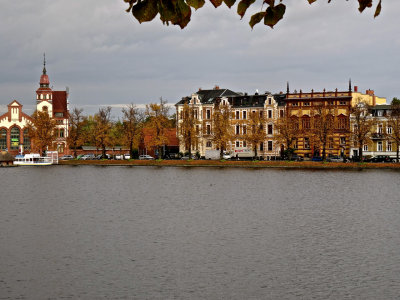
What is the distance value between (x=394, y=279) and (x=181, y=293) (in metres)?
8.59

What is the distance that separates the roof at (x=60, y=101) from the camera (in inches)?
5932

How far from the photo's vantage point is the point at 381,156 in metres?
106

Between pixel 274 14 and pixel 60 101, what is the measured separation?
151618 mm

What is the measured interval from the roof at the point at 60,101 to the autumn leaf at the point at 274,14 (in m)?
149

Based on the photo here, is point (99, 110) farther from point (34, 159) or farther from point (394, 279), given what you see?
point (394, 279)

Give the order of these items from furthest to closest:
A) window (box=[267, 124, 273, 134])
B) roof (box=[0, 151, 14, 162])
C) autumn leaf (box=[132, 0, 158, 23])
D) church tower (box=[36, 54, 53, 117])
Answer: church tower (box=[36, 54, 53, 117]) < roof (box=[0, 151, 14, 162]) < window (box=[267, 124, 273, 134]) < autumn leaf (box=[132, 0, 158, 23])

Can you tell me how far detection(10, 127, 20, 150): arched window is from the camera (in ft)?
469

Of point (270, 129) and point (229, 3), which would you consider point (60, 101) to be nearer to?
point (270, 129)

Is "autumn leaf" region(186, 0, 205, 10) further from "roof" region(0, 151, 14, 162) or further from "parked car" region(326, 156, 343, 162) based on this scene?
"roof" region(0, 151, 14, 162)

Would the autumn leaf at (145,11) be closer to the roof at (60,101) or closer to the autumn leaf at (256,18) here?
the autumn leaf at (256,18)

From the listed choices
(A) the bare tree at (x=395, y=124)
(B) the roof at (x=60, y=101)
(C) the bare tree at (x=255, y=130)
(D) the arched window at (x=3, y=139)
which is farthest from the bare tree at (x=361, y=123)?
(D) the arched window at (x=3, y=139)

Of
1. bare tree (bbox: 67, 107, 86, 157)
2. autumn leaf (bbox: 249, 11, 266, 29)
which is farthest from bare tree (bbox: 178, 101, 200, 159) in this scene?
autumn leaf (bbox: 249, 11, 266, 29)

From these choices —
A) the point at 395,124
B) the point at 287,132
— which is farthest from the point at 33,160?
the point at 395,124

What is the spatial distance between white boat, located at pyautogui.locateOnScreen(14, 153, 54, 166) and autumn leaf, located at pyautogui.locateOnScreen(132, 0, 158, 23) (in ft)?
413
